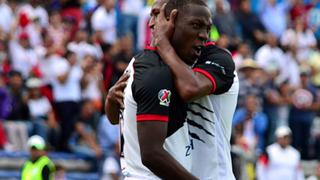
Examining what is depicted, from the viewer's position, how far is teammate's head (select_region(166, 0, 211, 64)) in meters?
5.56

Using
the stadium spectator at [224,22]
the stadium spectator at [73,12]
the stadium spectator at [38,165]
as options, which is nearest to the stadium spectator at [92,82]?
the stadium spectator at [73,12]

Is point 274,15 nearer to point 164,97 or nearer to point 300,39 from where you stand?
point 300,39

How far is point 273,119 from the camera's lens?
18.8m

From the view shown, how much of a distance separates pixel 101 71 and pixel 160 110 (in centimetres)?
1279

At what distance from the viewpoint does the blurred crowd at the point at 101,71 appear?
1656 cm

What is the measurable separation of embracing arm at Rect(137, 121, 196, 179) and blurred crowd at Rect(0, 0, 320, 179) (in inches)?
424

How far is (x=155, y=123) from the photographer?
5410mm

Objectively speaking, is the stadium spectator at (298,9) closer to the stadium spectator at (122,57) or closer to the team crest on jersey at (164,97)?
the stadium spectator at (122,57)

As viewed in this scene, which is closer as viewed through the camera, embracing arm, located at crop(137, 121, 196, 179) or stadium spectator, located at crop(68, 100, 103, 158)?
embracing arm, located at crop(137, 121, 196, 179)

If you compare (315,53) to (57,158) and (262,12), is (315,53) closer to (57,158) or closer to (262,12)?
(262,12)

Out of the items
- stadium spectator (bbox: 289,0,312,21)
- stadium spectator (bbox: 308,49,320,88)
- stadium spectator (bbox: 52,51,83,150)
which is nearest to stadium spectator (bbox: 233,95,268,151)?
stadium spectator (bbox: 52,51,83,150)

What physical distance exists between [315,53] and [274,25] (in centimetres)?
138

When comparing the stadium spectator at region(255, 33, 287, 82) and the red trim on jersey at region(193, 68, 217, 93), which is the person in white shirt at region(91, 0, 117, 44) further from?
the red trim on jersey at region(193, 68, 217, 93)

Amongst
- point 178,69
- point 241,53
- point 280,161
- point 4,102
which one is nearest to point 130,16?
point 241,53
